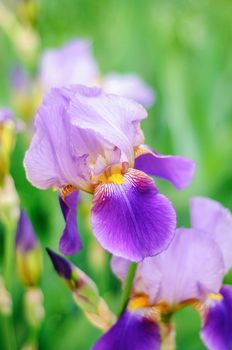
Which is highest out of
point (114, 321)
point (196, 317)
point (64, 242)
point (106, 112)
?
point (106, 112)

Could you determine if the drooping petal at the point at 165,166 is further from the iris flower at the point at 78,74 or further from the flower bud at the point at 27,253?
the iris flower at the point at 78,74

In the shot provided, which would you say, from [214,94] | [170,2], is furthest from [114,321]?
[170,2]

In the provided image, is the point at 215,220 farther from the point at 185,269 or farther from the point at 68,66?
the point at 68,66

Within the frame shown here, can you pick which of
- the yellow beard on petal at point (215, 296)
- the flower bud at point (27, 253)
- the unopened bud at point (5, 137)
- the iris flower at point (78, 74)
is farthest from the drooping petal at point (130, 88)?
the yellow beard on petal at point (215, 296)

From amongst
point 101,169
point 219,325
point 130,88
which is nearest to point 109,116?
point 101,169

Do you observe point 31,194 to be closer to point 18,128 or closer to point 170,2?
point 18,128
